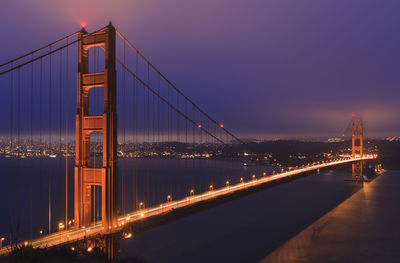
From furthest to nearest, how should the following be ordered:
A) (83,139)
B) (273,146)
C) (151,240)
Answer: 1. (273,146)
2. (151,240)
3. (83,139)

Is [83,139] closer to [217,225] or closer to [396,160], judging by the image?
[217,225]

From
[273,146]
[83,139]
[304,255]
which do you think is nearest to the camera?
[83,139]

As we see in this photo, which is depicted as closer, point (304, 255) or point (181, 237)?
point (304, 255)

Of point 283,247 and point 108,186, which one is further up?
point 108,186

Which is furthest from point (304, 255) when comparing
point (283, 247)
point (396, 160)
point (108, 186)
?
point (396, 160)

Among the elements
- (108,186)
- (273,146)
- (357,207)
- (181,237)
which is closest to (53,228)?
(181,237)

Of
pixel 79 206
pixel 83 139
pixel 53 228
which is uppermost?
pixel 83 139

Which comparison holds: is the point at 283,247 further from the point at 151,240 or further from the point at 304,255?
the point at 151,240
